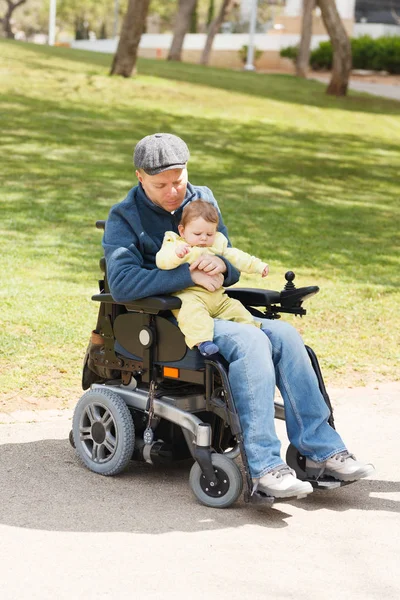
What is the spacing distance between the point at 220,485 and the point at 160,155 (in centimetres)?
139

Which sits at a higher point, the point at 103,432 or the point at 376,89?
the point at 376,89

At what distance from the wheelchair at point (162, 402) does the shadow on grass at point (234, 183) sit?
447cm

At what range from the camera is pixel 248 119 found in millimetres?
20047

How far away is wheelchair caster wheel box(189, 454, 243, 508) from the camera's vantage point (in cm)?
420

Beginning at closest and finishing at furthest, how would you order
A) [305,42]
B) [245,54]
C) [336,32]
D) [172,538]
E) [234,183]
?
[172,538]
[234,183]
[336,32]
[305,42]
[245,54]

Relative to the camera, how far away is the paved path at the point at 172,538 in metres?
3.51

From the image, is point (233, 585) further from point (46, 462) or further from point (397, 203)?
point (397, 203)

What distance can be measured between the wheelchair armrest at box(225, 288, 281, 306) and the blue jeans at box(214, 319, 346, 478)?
0.74 feet

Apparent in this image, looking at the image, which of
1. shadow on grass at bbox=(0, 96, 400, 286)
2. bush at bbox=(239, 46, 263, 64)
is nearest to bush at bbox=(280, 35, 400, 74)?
bush at bbox=(239, 46, 263, 64)

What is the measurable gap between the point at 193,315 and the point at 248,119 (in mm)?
16138

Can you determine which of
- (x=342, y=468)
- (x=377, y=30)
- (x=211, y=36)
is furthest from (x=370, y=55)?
(x=342, y=468)

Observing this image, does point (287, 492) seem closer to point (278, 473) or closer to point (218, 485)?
point (278, 473)

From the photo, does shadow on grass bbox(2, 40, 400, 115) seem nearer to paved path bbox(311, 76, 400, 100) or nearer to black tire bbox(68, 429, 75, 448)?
paved path bbox(311, 76, 400, 100)

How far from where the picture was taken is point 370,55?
1587 inches
